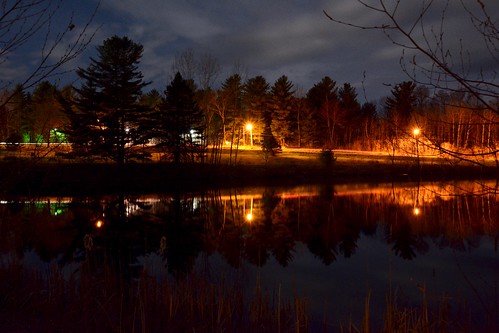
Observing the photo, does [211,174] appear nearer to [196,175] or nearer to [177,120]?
[196,175]

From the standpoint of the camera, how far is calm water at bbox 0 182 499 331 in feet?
27.5

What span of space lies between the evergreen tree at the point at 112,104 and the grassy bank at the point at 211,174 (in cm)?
173

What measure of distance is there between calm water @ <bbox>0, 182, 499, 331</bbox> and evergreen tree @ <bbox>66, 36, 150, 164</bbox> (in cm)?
828

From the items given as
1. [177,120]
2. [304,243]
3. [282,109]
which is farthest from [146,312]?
[282,109]

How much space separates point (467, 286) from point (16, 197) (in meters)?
24.9

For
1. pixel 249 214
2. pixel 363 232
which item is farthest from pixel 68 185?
pixel 363 232

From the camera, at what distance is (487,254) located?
11.7 meters

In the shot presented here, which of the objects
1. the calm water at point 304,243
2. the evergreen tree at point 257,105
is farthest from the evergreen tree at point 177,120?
the evergreen tree at point 257,105

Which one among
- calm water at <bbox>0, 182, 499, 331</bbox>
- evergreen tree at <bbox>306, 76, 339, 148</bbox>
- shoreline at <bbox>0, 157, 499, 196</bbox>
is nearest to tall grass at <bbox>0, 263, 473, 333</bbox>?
calm water at <bbox>0, 182, 499, 331</bbox>

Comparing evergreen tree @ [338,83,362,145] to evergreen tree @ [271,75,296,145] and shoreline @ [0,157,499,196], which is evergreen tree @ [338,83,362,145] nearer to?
evergreen tree @ [271,75,296,145]

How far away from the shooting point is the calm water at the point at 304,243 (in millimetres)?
8367

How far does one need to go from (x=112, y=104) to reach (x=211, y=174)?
10068 millimetres

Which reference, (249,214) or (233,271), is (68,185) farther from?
(233,271)

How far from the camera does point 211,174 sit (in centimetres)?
3372
